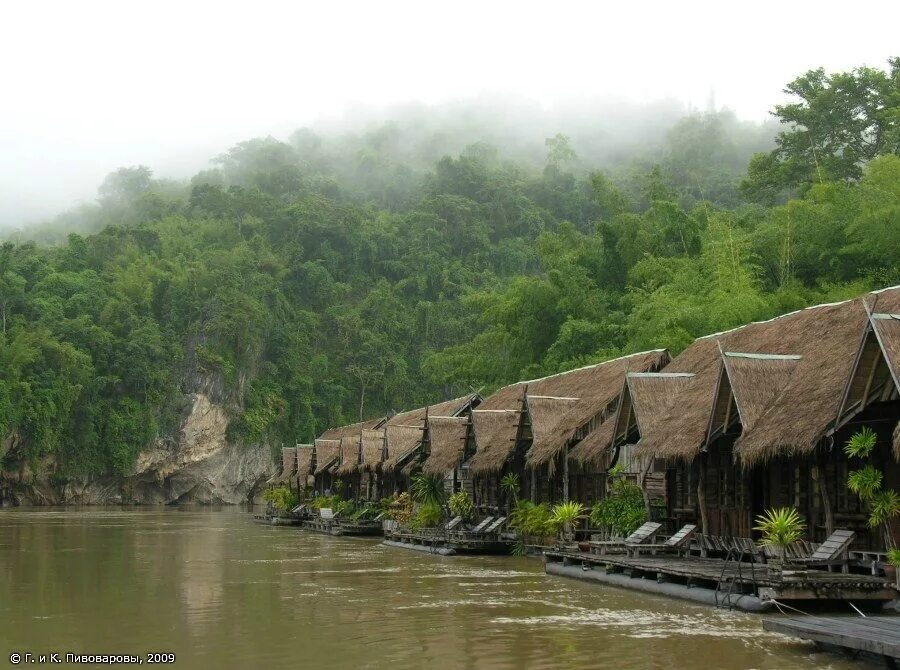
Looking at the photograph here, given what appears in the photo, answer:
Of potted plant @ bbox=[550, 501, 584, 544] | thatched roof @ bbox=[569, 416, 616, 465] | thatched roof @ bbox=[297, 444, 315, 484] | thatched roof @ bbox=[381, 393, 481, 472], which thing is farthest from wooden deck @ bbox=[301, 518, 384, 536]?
thatched roof @ bbox=[569, 416, 616, 465]

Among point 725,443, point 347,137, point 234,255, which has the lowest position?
point 725,443

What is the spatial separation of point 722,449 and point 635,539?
7.97ft

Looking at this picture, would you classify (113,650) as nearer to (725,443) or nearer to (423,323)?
(725,443)

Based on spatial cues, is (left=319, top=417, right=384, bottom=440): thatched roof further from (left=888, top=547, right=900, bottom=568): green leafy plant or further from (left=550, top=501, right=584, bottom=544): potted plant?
(left=888, top=547, right=900, bottom=568): green leafy plant

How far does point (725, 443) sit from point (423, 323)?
72900 mm

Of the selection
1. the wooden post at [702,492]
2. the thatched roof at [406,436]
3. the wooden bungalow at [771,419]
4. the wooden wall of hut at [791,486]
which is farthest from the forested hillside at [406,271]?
the wooden post at [702,492]

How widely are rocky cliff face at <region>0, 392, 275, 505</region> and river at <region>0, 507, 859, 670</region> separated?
176ft

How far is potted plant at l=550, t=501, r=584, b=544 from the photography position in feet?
72.5

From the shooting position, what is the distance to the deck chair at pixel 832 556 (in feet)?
46.1

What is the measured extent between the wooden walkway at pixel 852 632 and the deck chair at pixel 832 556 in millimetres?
3341

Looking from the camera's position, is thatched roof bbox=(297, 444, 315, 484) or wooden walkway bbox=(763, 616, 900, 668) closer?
wooden walkway bbox=(763, 616, 900, 668)

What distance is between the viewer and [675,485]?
21047 mm

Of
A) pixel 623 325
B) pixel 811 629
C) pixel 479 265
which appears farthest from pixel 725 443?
pixel 479 265

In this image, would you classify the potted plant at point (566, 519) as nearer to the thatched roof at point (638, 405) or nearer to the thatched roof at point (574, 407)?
the thatched roof at point (638, 405)
